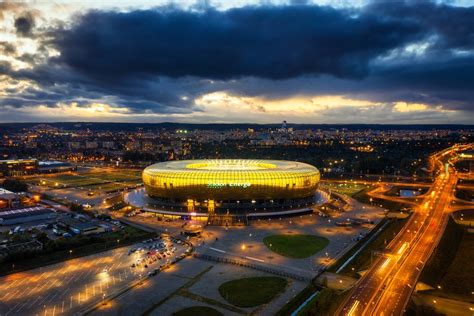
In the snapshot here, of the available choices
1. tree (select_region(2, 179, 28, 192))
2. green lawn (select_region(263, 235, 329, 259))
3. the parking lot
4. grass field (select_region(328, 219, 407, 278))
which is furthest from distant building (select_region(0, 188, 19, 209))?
grass field (select_region(328, 219, 407, 278))

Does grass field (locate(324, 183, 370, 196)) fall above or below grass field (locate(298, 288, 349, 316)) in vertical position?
below

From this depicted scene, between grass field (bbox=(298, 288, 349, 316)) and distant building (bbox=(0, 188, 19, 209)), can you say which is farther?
distant building (bbox=(0, 188, 19, 209))

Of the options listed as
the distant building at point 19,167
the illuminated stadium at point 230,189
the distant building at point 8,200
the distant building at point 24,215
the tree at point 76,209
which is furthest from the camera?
the distant building at point 19,167

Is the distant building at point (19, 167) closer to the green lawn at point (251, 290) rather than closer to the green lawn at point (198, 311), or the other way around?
the green lawn at point (251, 290)

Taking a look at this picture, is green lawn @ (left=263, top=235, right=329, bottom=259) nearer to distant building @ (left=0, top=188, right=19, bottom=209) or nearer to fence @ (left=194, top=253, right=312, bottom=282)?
fence @ (left=194, top=253, right=312, bottom=282)

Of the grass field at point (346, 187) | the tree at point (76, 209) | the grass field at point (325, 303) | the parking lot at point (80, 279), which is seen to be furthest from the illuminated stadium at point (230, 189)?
the grass field at point (325, 303)

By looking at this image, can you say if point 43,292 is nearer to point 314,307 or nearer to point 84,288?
point 84,288
